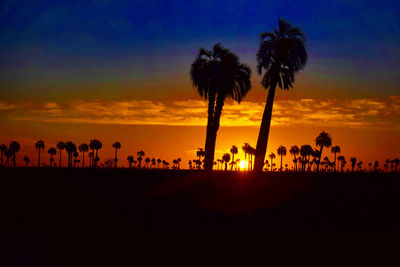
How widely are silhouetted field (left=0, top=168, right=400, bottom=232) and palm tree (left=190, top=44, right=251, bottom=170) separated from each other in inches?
413

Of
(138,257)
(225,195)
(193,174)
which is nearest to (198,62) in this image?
(193,174)

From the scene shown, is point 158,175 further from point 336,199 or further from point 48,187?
point 336,199

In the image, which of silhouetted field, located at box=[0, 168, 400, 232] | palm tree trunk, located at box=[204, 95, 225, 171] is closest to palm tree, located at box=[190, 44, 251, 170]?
palm tree trunk, located at box=[204, 95, 225, 171]

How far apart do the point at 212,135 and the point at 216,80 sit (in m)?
3.18

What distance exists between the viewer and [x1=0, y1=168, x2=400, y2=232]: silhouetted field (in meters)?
11.8

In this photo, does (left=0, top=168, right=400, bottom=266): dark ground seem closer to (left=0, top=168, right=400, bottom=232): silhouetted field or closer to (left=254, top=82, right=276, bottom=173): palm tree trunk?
(left=0, top=168, right=400, bottom=232): silhouetted field

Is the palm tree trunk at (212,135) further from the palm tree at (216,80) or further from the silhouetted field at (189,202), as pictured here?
the silhouetted field at (189,202)

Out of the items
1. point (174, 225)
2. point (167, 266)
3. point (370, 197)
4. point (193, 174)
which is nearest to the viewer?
point (167, 266)

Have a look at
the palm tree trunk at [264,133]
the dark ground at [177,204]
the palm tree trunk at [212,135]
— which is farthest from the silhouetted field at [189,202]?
the palm tree trunk at [212,135]

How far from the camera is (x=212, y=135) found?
25.4 m

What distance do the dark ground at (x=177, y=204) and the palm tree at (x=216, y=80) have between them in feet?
34.4

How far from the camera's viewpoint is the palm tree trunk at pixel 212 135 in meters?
24.8

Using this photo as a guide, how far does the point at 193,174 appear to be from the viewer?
674 inches

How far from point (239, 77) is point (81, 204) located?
15.5 meters
